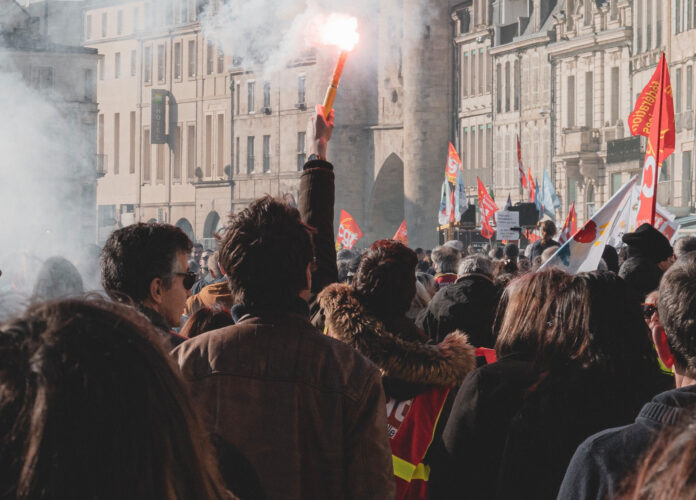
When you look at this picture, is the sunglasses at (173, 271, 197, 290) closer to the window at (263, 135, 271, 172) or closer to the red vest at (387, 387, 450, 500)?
the red vest at (387, 387, 450, 500)

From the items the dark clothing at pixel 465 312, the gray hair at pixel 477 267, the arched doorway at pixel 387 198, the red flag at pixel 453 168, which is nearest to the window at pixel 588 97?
the red flag at pixel 453 168

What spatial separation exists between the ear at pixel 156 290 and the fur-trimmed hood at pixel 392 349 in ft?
1.98

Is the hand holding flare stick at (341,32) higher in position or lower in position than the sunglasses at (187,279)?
higher

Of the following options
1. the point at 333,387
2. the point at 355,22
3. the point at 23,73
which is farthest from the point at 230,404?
the point at 23,73

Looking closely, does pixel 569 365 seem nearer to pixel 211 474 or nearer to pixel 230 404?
pixel 230 404

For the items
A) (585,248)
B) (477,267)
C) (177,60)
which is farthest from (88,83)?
(477,267)

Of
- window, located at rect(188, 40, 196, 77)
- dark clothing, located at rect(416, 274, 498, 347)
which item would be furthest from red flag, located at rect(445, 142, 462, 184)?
window, located at rect(188, 40, 196, 77)

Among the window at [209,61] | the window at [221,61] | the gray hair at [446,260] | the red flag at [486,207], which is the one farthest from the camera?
the window at [209,61]

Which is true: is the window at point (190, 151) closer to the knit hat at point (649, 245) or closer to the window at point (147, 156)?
the window at point (147, 156)

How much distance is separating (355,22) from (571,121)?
34.0 meters

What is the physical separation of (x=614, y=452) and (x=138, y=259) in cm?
215

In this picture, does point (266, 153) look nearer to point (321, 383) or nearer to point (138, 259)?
point (138, 259)

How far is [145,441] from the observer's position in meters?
1.55

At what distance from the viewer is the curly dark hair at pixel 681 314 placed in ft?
9.06
